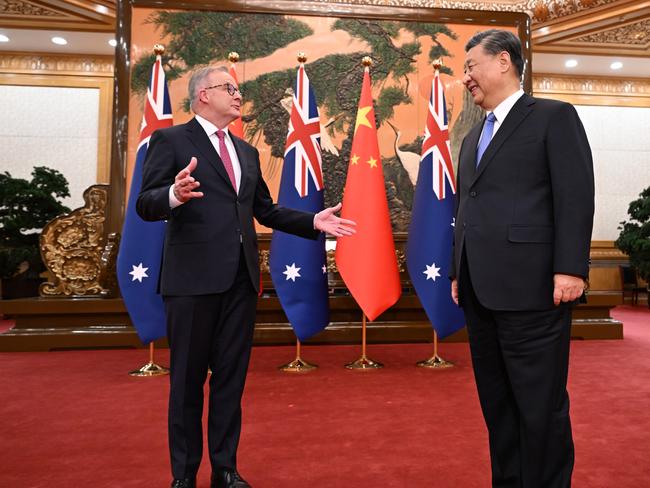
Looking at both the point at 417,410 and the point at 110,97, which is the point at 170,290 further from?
the point at 110,97

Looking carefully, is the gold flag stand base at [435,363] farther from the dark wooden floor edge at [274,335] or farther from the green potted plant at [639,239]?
the green potted plant at [639,239]

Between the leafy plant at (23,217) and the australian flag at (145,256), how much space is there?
419cm

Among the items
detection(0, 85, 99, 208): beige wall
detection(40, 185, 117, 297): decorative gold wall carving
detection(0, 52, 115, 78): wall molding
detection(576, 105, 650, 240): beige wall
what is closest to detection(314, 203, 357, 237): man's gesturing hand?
detection(40, 185, 117, 297): decorative gold wall carving

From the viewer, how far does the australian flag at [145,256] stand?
3623 millimetres

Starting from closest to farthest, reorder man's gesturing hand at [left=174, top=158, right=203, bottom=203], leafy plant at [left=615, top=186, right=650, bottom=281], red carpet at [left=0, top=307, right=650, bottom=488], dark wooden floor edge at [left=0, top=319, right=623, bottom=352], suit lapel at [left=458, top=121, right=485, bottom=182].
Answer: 1. man's gesturing hand at [left=174, top=158, right=203, bottom=203]
2. suit lapel at [left=458, top=121, right=485, bottom=182]
3. red carpet at [left=0, top=307, right=650, bottom=488]
4. dark wooden floor edge at [left=0, top=319, right=623, bottom=352]
5. leafy plant at [left=615, top=186, right=650, bottom=281]

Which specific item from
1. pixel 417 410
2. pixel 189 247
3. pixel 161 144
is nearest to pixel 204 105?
pixel 161 144

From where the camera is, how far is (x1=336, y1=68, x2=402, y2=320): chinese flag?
3.96 metres

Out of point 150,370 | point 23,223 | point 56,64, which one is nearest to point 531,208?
point 150,370

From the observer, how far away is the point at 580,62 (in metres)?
9.73

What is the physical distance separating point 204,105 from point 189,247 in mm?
517

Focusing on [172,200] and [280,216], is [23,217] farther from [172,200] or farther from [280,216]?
[172,200]

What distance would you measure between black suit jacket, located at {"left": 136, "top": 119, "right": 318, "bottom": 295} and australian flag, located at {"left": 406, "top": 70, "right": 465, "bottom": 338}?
7.42 feet

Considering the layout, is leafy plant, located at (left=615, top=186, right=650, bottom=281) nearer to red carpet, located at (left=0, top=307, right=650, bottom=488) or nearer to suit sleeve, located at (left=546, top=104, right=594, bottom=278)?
red carpet, located at (left=0, top=307, right=650, bottom=488)

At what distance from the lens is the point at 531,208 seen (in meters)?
1.49
